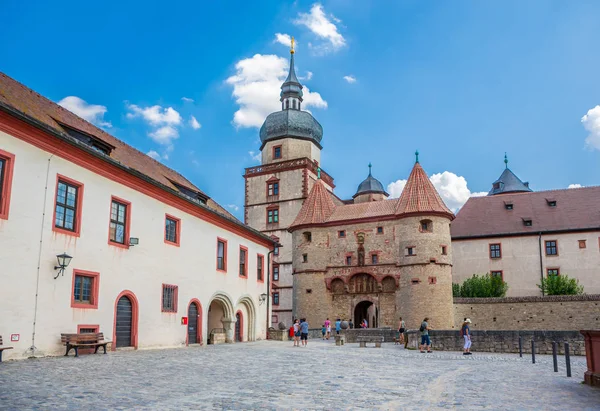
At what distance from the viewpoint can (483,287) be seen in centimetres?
4522

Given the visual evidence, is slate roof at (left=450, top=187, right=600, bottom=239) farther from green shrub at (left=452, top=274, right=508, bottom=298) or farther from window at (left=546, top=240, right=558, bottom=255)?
green shrub at (left=452, top=274, right=508, bottom=298)

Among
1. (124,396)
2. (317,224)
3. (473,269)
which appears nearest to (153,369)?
(124,396)

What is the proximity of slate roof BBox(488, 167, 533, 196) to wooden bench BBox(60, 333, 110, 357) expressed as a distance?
6075 cm

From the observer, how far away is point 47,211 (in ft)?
56.1

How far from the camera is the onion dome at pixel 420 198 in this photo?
142ft

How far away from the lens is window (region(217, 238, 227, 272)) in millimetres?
28703

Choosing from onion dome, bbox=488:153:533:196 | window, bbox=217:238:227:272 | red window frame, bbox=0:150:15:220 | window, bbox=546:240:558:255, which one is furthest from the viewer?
onion dome, bbox=488:153:533:196

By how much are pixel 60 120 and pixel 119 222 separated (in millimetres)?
4209

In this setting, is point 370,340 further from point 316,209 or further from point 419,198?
point 316,209

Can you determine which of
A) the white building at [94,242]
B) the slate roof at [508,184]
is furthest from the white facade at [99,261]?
the slate roof at [508,184]

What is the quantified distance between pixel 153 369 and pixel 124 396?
4.59m

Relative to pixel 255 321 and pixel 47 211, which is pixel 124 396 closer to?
pixel 47 211

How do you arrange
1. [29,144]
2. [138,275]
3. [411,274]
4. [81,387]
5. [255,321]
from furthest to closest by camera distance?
[411,274], [255,321], [138,275], [29,144], [81,387]

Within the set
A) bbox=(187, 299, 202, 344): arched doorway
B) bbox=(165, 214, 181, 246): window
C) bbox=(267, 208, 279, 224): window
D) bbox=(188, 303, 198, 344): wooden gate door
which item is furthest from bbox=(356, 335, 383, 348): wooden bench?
bbox=(267, 208, 279, 224): window
